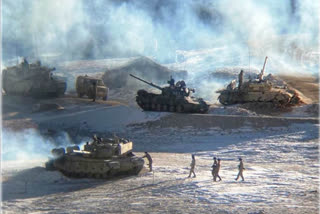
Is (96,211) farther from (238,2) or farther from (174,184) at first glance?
(238,2)

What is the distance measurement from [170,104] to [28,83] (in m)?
11.0

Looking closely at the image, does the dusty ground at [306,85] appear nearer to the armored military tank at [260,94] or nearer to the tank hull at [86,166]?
the armored military tank at [260,94]

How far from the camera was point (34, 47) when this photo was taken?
61312 millimetres

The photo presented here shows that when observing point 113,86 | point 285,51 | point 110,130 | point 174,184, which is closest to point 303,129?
point 110,130

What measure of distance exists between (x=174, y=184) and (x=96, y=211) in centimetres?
409

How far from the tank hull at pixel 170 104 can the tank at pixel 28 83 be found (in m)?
7.93

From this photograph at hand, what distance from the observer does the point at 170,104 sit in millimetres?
35344

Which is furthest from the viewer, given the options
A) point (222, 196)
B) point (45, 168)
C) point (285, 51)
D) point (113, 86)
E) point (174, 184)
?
point (285, 51)

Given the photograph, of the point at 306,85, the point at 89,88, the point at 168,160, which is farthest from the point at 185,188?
the point at 306,85

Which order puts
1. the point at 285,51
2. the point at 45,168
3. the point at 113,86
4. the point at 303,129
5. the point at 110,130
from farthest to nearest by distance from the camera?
the point at 285,51 < the point at 113,86 < the point at 110,130 < the point at 303,129 < the point at 45,168

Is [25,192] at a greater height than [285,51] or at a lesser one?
lesser

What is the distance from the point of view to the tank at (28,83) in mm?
40406

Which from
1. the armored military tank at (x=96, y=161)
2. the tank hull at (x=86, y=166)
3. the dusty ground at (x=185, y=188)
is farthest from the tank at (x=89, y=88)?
the tank hull at (x=86, y=166)

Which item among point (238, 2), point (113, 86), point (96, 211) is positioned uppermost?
point (238, 2)
